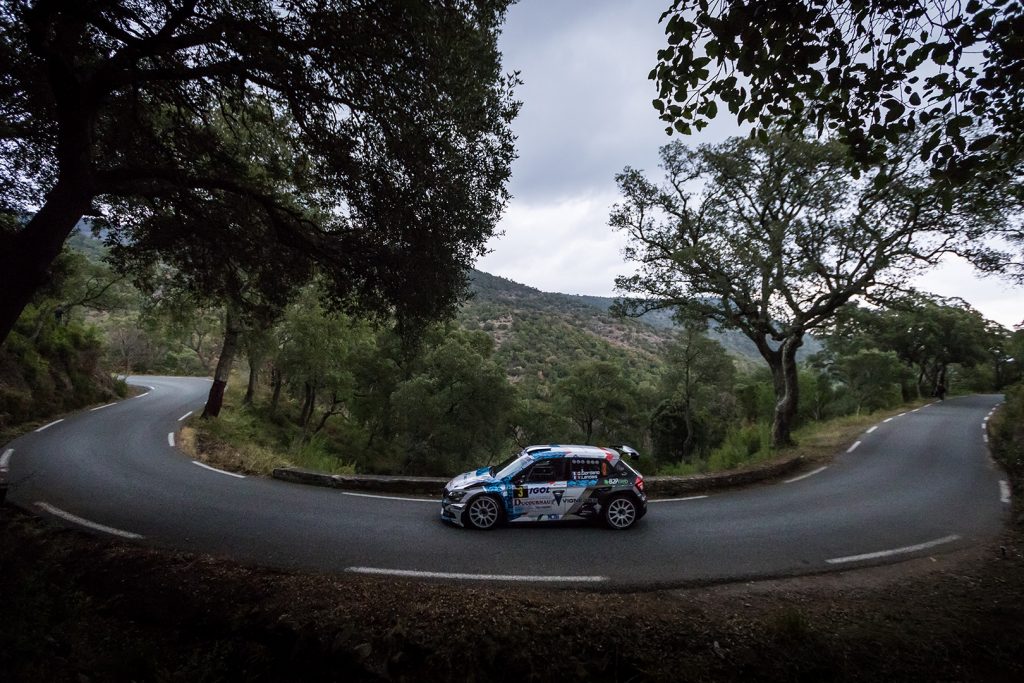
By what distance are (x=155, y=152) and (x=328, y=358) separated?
14.3m

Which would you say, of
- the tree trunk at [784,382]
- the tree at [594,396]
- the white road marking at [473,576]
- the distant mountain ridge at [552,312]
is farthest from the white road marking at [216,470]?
the distant mountain ridge at [552,312]

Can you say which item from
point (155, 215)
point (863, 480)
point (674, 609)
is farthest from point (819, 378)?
point (155, 215)

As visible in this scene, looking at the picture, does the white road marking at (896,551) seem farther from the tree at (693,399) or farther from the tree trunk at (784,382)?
the tree at (693,399)

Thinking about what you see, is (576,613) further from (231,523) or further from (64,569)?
(231,523)

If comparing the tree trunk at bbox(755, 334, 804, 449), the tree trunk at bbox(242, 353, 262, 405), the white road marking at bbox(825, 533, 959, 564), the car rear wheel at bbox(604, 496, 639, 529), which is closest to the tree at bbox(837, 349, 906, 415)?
the tree trunk at bbox(755, 334, 804, 449)

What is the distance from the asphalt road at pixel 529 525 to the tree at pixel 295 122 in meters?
3.80

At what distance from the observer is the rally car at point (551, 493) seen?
8.30 m

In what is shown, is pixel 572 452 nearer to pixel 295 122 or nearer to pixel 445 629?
pixel 445 629

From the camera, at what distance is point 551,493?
843cm

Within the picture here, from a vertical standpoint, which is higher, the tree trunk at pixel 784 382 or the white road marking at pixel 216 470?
the tree trunk at pixel 784 382

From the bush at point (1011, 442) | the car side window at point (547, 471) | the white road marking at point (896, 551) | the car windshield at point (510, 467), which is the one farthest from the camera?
the bush at point (1011, 442)

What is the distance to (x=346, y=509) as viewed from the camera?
9.26 meters

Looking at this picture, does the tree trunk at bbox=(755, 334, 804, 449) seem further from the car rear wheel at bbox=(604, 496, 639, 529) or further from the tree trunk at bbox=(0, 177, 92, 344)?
the tree trunk at bbox=(0, 177, 92, 344)

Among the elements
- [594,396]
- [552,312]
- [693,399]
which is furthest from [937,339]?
[552,312]
